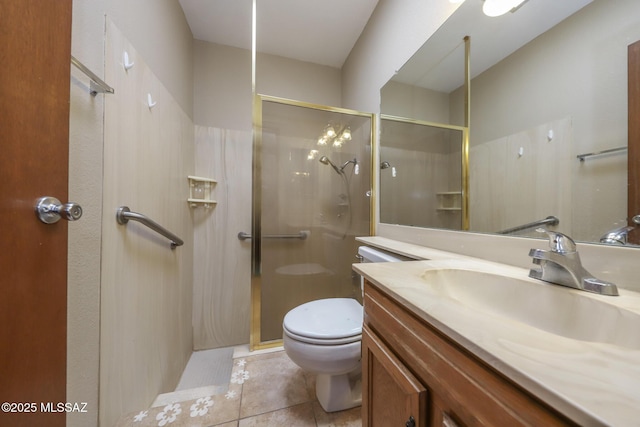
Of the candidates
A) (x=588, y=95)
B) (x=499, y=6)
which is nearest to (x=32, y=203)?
(x=588, y=95)

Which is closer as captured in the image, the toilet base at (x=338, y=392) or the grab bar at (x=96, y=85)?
the grab bar at (x=96, y=85)

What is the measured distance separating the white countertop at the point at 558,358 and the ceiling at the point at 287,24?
2.01 m

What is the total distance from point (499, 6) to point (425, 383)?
1.29 metres

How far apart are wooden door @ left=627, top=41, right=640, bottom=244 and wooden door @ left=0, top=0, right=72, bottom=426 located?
137cm

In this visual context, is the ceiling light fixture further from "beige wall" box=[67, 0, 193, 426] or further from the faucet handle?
"beige wall" box=[67, 0, 193, 426]

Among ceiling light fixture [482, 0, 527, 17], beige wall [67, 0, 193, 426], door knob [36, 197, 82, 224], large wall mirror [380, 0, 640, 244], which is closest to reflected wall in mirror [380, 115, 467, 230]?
large wall mirror [380, 0, 640, 244]

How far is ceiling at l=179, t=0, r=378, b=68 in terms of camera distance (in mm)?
1562

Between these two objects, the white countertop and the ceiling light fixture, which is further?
the ceiling light fixture

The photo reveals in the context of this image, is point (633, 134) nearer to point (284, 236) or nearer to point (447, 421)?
point (447, 421)

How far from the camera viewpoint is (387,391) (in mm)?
A: 555

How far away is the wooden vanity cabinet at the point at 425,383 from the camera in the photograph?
0.89ft

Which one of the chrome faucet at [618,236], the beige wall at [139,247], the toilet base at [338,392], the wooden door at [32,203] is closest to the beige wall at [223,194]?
the beige wall at [139,247]

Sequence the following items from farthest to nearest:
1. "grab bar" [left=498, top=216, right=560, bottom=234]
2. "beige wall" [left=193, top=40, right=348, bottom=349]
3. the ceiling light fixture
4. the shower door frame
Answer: "beige wall" [left=193, top=40, right=348, bottom=349]
the shower door frame
the ceiling light fixture
"grab bar" [left=498, top=216, right=560, bottom=234]

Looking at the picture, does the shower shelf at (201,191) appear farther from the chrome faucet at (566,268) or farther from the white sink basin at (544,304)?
the chrome faucet at (566,268)
